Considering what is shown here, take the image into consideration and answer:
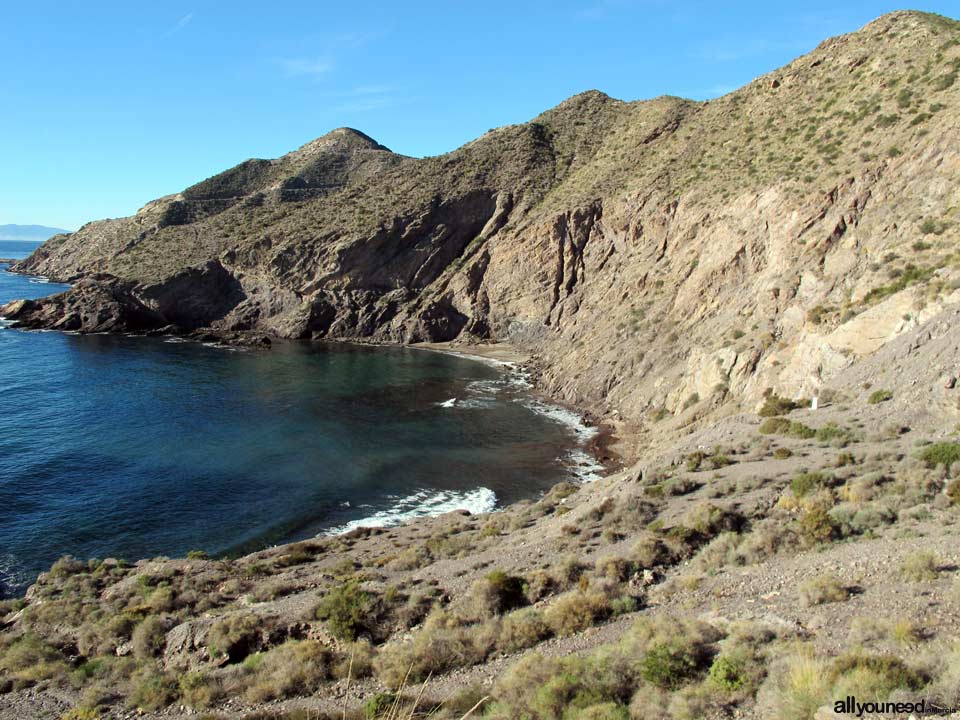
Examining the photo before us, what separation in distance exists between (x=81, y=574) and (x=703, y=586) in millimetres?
22958

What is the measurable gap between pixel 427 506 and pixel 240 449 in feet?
52.1

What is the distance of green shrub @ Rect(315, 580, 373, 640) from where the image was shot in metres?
16.0

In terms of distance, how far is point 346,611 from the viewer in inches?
650

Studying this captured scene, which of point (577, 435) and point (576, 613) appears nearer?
point (576, 613)

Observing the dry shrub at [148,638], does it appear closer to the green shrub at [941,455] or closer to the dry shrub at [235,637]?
the dry shrub at [235,637]

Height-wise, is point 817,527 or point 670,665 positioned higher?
point 817,527

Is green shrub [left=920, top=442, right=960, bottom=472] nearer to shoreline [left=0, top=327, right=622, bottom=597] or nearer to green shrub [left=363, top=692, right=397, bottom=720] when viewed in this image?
green shrub [left=363, top=692, right=397, bottom=720]

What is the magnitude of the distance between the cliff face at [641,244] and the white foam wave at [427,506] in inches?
585

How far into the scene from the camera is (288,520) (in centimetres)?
3244

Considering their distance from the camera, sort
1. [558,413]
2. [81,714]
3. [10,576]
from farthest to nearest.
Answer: [558,413] → [10,576] → [81,714]

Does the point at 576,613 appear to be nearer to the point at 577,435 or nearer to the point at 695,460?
the point at 695,460

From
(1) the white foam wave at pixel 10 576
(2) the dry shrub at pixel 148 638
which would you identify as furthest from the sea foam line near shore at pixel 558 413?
(1) the white foam wave at pixel 10 576

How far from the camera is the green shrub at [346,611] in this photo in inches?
628

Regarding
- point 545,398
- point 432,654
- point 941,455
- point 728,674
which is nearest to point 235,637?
point 432,654
